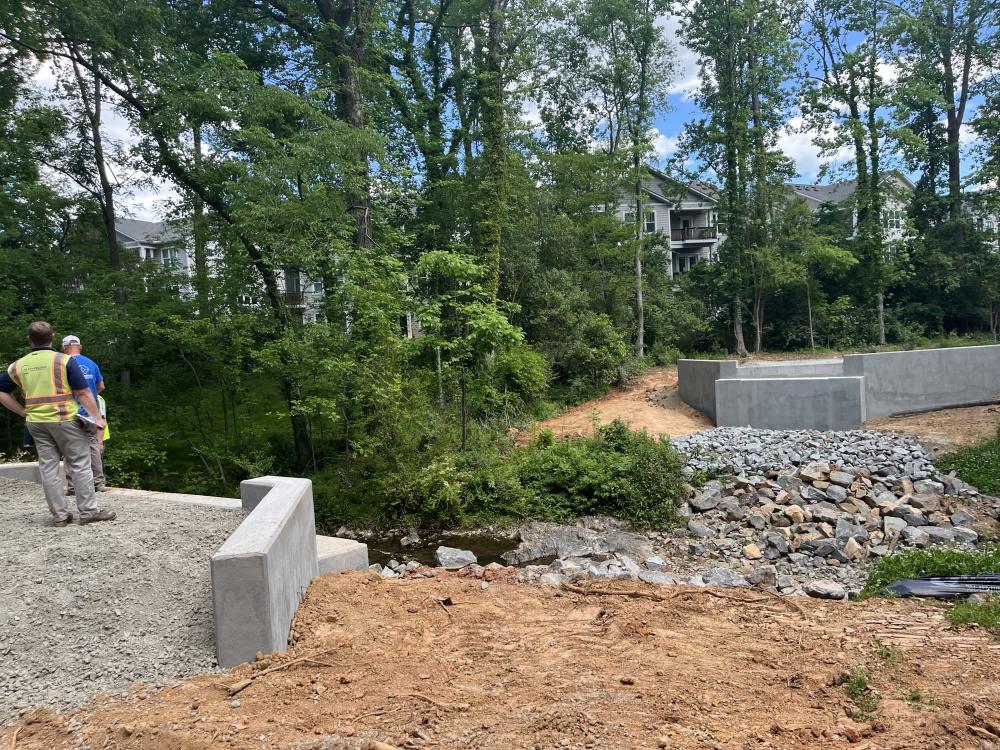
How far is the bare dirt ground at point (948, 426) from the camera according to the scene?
12.3 meters

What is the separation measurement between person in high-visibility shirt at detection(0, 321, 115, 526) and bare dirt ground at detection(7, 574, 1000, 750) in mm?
2449

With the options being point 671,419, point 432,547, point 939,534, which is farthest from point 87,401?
point 671,419

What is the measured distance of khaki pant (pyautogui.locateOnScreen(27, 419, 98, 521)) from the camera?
5.66 m

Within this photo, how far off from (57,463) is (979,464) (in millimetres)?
13804

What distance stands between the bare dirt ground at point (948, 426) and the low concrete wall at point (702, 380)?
3.21 metres

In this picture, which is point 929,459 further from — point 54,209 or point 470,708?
point 54,209

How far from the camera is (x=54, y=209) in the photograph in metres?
15.6

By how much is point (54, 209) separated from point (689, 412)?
657 inches

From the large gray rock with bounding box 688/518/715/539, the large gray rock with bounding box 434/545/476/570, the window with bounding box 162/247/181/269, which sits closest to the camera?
the large gray rock with bounding box 434/545/476/570

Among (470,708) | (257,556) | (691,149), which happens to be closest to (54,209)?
(257,556)

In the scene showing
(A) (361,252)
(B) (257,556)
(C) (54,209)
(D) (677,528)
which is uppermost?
(C) (54,209)

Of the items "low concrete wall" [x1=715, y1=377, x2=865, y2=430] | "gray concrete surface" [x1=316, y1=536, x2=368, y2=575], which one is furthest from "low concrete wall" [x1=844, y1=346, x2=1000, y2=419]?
"gray concrete surface" [x1=316, y1=536, x2=368, y2=575]

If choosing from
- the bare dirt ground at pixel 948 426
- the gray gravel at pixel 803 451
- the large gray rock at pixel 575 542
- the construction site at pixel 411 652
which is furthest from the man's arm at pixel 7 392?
the bare dirt ground at pixel 948 426

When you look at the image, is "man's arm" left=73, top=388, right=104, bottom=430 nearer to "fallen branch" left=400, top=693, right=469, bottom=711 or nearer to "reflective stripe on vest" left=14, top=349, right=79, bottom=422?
"reflective stripe on vest" left=14, top=349, right=79, bottom=422
